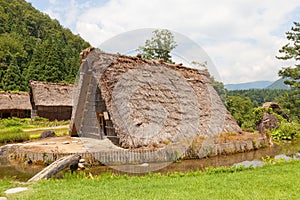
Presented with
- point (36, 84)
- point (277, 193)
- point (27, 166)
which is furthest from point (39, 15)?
point (277, 193)

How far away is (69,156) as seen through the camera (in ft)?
26.2

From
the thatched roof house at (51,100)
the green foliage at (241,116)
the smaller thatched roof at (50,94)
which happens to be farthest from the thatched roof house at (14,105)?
the green foliage at (241,116)

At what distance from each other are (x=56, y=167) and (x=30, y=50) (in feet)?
166

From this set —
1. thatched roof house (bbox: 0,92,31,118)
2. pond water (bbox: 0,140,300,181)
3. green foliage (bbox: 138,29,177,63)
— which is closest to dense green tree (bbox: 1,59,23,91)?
thatched roof house (bbox: 0,92,31,118)

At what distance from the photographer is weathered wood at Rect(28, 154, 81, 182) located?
6604 millimetres

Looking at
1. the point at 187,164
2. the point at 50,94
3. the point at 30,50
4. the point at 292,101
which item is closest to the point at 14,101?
the point at 50,94

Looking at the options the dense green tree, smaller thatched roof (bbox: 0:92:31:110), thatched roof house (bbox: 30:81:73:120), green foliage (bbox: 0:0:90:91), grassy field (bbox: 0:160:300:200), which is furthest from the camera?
green foliage (bbox: 0:0:90:91)

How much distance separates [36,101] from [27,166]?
18428 millimetres

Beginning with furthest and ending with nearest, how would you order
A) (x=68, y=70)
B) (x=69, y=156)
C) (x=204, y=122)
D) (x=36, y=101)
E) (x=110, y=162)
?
(x=68, y=70)
(x=36, y=101)
(x=204, y=122)
(x=110, y=162)
(x=69, y=156)

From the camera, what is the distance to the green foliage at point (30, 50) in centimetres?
4012

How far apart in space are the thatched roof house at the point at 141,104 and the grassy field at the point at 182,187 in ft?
12.2

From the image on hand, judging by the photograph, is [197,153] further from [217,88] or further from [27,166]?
[217,88]

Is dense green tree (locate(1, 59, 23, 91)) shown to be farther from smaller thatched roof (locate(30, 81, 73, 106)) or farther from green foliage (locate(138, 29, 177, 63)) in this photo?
green foliage (locate(138, 29, 177, 63))

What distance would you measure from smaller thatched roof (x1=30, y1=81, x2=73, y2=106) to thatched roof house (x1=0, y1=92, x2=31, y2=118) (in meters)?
2.75
